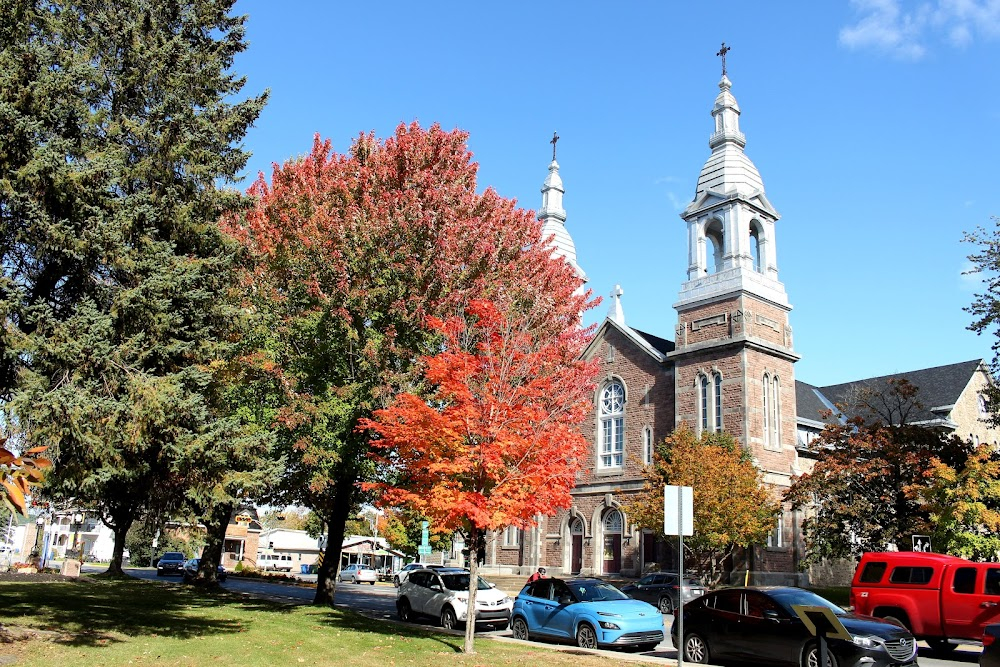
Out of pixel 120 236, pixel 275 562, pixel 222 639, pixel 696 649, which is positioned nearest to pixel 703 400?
pixel 696 649

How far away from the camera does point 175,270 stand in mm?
12312

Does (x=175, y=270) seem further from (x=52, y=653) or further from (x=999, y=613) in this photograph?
(x=999, y=613)

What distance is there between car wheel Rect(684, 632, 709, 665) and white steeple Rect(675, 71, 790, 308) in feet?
86.6

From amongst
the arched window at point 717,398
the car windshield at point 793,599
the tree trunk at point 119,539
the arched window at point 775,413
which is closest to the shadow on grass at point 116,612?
the car windshield at point 793,599

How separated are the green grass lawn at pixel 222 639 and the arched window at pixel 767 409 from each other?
78.0 ft

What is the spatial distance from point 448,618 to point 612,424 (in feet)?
80.9

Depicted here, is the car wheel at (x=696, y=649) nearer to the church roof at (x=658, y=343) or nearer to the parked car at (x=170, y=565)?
the church roof at (x=658, y=343)

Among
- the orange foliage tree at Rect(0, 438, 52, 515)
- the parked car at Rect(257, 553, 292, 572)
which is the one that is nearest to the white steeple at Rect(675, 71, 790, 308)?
the orange foliage tree at Rect(0, 438, 52, 515)

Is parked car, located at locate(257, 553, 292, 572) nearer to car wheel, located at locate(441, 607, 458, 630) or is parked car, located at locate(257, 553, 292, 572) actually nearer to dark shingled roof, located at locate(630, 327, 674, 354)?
dark shingled roof, located at locate(630, 327, 674, 354)

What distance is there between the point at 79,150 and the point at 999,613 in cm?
1694

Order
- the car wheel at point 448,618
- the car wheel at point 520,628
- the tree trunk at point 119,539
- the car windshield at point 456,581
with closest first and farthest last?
1. the car wheel at point 520,628
2. the car wheel at point 448,618
3. the car windshield at point 456,581
4. the tree trunk at point 119,539

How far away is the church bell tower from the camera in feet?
122

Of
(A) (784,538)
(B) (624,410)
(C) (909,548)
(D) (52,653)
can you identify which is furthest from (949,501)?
(D) (52,653)

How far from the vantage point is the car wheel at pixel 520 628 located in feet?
57.3
